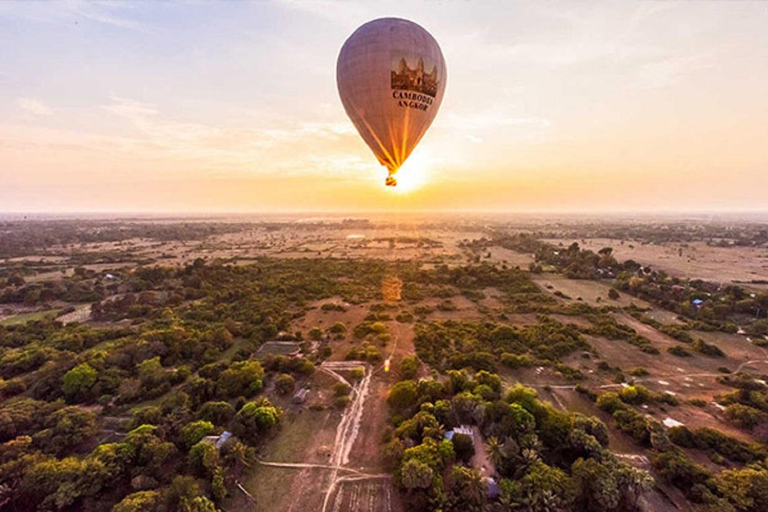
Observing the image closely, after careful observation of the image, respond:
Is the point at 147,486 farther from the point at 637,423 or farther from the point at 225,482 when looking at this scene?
the point at 637,423

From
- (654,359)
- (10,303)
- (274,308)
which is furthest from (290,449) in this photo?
(10,303)

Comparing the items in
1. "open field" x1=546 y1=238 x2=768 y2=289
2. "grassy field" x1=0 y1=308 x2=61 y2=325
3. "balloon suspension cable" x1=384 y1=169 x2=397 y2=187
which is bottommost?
"grassy field" x1=0 y1=308 x2=61 y2=325

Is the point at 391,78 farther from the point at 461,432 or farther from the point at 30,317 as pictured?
the point at 30,317

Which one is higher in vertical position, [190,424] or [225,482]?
[190,424]

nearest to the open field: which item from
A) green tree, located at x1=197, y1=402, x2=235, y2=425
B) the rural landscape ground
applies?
the rural landscape ground

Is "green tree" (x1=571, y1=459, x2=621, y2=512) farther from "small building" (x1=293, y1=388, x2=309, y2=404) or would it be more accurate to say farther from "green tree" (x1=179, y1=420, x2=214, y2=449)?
"green tree" (x1=179, y1=420, x2=214, y2=449)

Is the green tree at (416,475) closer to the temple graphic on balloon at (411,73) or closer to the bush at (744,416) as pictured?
the bush at (744,416)

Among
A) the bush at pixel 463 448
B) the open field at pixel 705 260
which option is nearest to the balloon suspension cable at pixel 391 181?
the bush at pixel 463 448

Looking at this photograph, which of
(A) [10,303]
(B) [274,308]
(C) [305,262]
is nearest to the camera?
(B) [274,308]
